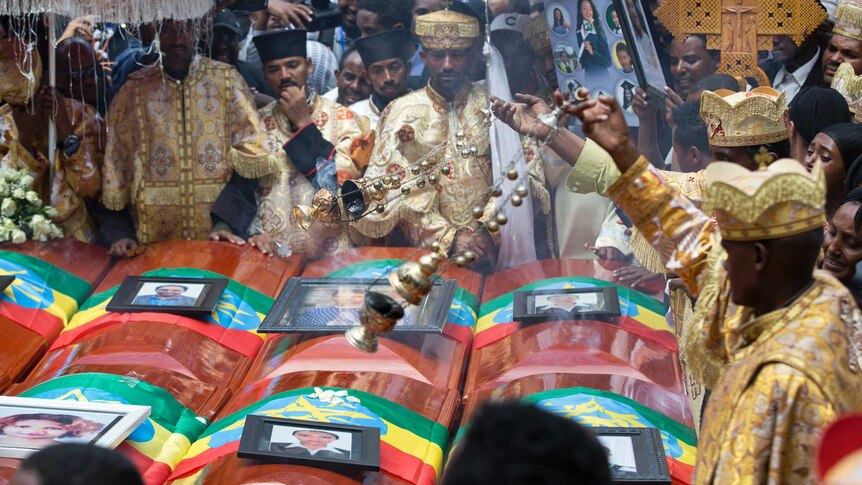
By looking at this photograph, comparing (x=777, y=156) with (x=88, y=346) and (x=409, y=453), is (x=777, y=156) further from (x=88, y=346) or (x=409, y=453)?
(x=88, y=346)

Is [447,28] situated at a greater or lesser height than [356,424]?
greater

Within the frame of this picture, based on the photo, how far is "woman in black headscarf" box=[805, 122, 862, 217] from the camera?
4066 millimetres

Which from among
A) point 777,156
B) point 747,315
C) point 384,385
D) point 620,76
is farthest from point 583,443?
point 620,76

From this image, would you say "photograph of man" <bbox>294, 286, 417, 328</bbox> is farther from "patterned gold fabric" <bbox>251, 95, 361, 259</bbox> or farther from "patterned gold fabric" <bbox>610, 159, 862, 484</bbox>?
"patterned gold fabric" <bbox>610, 159, 862, 484</bbox>

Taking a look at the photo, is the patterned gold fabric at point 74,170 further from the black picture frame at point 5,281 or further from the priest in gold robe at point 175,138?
the black picture frame at point 5,281

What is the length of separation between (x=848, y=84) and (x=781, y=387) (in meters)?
3.59

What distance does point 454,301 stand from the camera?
5.48 meters

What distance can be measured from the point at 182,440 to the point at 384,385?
838 mm

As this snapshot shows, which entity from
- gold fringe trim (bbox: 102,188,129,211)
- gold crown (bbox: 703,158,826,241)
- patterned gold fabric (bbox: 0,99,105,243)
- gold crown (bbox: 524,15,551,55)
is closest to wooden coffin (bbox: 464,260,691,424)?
gold crown (bbox: 524,15,551,55)

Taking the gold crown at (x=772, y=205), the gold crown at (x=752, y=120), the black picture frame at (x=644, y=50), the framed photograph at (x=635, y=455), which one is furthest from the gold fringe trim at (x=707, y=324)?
the black picture frame at (x=644, y=50)

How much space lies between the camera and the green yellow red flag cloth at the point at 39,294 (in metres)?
5.36

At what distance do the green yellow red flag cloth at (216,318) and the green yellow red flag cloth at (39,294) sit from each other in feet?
0.24

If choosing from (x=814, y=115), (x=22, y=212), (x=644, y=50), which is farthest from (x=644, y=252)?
(x=22, y=212)

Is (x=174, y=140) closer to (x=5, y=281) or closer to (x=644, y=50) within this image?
(x=5, y=281)
